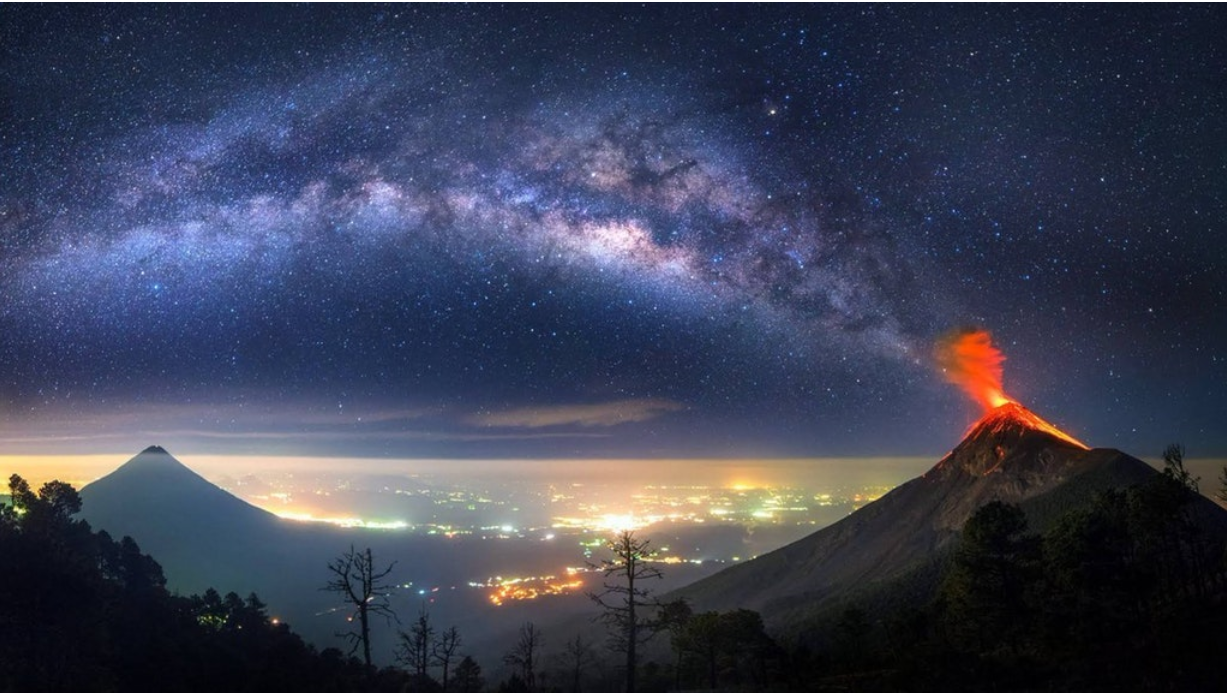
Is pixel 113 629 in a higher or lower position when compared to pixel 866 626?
higher

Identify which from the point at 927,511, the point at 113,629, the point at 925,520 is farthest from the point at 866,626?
the point at 927,511

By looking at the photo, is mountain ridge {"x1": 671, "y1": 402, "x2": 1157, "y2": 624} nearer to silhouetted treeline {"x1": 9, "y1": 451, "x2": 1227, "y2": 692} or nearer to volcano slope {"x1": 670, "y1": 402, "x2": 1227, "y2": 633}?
volcano slope {"x1": 670, "y1": 402, "x2": 1227, "y2": 633}

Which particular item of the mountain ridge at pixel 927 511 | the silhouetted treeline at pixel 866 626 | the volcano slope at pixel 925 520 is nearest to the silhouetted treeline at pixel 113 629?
the silhouetted treeline at pixel 866 626

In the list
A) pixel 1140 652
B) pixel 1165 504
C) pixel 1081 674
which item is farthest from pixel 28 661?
pixel 1165 504

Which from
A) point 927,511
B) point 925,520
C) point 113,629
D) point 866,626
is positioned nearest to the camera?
point 113,629

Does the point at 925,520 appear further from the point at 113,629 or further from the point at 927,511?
the point at 113,629

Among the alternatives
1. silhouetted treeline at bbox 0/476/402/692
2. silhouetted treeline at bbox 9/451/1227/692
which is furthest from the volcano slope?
silhouetted treeline at bbox 0/476/402/692
